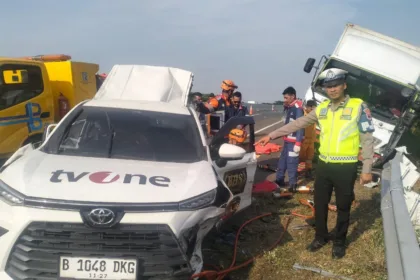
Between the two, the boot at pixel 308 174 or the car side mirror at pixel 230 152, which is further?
the boot at pixel 308 174

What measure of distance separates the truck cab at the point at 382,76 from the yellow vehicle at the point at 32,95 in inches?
221

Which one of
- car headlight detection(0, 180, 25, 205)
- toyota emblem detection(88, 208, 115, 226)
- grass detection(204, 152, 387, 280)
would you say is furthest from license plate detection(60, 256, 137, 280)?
grass detection(204, 152, 387, 280)

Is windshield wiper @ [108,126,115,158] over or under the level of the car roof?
under

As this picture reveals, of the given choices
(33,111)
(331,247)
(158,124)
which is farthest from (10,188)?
(33,111)

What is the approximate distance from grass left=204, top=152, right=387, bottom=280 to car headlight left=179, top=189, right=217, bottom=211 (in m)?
0.74

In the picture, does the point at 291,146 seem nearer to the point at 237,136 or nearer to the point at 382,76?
the point at 237,136

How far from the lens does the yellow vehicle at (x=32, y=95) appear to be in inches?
304

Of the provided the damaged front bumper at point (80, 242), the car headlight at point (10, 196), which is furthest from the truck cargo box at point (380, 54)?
the car headlight at point (10, 196)

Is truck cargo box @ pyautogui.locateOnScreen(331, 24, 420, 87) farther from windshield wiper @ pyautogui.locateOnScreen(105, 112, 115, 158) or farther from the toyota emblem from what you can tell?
the toyota emblem

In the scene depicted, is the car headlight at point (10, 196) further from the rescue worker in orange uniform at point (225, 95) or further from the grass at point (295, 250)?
the rescue worker in orange uniform at point (225, 95)

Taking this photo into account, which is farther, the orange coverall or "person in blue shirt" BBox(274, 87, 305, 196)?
the orange coverall

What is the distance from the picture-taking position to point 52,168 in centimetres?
363

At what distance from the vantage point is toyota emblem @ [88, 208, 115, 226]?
3057 mm

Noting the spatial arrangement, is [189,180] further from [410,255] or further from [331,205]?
[331,205]
